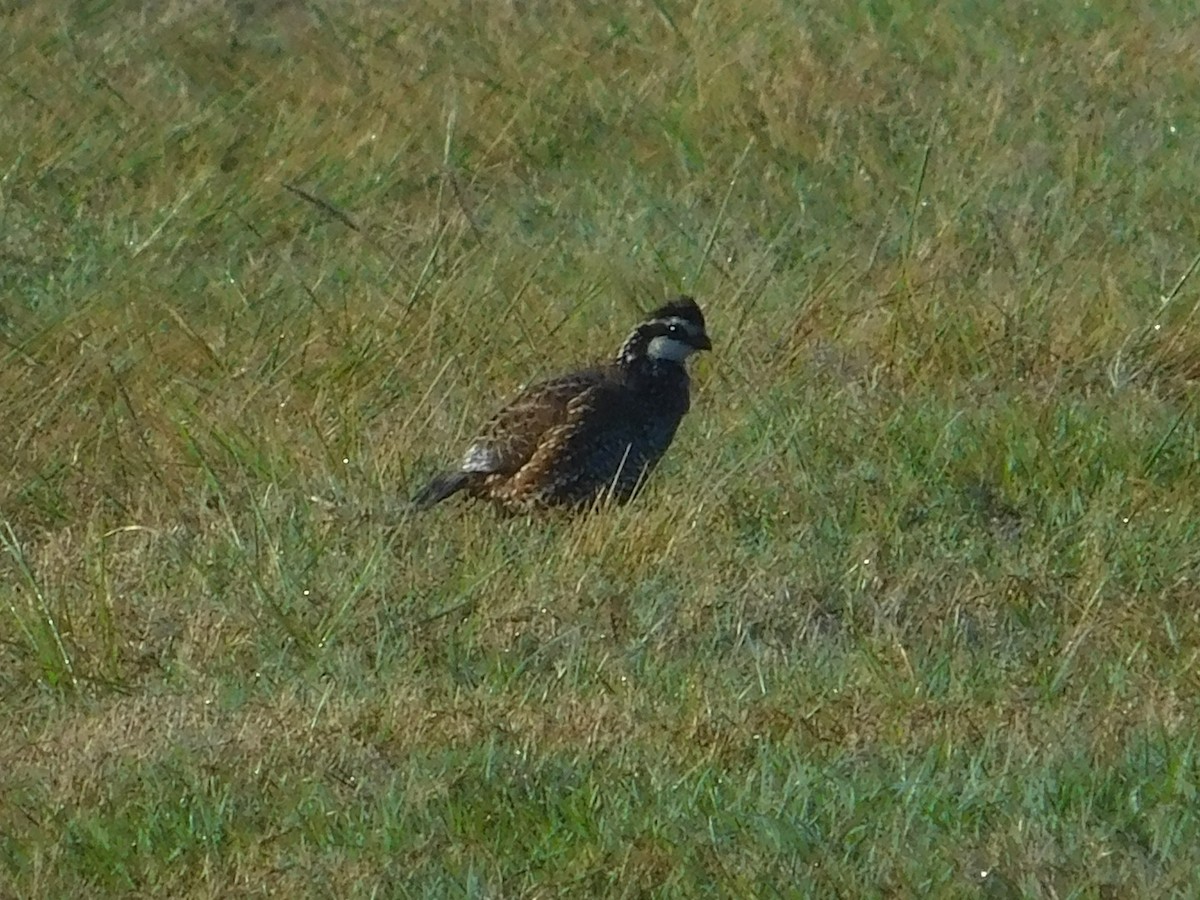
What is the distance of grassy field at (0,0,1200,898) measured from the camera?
5.12 metres

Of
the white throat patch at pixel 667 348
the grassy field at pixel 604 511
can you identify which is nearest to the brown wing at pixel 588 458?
the grassy field at pixel 604 511

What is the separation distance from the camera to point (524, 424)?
7703 millimetres

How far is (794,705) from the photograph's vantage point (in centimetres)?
575

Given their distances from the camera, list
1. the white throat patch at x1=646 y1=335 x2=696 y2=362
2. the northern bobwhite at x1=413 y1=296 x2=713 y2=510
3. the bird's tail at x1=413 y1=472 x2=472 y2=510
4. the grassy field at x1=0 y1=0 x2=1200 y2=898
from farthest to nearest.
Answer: the white throat patch at x1=646 y1=335 x2=696 y2=362 → the northern bobwhite at x1=413 y1=296 x2=713 y2=510 → the bird's tail at x1=413 y1=472 x2=472 y2=510 → the grassy field at x1=0 y1=0 x2=1200 y2=898

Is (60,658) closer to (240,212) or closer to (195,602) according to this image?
(195,602)

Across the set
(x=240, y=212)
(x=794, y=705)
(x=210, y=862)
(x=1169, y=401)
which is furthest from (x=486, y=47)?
(x=210, y=862)

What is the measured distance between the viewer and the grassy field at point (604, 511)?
5117 mm

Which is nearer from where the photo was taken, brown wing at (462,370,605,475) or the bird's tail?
the bird's tail

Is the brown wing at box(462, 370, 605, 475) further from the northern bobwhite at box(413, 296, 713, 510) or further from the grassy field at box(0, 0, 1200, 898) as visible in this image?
the grassy field at box(0, 0, 1200, 898)

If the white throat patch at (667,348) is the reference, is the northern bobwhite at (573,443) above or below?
below

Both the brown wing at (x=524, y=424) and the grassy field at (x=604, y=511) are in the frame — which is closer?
the grassy field at (x=604, y=511)

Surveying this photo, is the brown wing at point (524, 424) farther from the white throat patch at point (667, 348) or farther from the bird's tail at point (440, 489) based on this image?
the white throat patch at point (667, 348)

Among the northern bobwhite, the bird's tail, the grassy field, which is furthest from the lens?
the northern bobwhite

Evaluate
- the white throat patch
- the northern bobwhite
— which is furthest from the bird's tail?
the white throat patch
